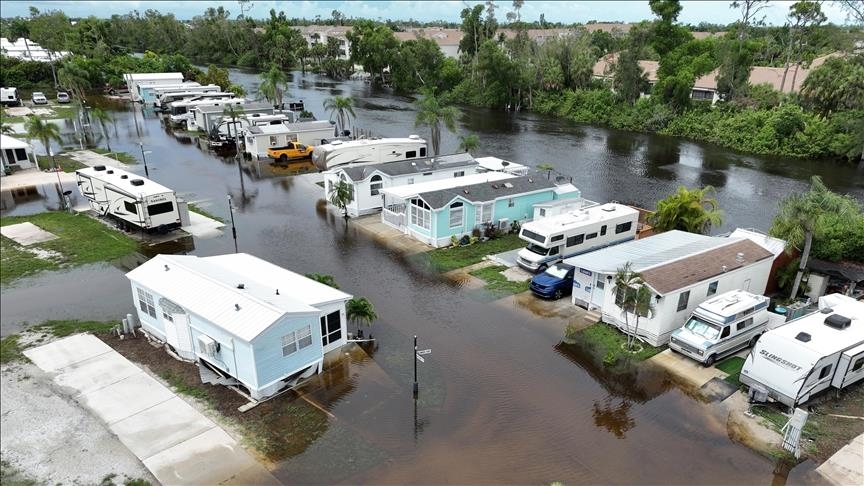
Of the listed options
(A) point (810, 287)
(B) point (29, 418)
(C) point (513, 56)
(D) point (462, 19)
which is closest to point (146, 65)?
(D) point (462, 19)

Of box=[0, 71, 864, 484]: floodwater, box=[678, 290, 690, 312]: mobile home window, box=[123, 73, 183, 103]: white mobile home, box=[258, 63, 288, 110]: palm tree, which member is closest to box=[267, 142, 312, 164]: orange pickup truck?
box=[0, 71, 864, 484]: floodwater

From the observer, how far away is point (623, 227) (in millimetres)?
24656

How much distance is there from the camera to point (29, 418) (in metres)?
12.7

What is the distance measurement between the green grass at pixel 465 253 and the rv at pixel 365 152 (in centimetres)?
1390

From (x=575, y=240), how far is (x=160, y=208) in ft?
61.7

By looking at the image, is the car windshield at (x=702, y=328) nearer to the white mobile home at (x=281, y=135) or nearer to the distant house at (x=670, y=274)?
the distant house at (x=670, y=274)

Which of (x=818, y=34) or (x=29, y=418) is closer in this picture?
(x=29, y=418)

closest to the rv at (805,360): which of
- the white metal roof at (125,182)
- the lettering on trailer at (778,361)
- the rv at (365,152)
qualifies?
the lettering on trailer at (778,361)

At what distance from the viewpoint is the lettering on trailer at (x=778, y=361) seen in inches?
548

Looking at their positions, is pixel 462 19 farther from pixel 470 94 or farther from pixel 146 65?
pixel 146 65

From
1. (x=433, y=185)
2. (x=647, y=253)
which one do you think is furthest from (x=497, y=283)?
(x=433, y=185)

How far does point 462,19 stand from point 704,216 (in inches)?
2642

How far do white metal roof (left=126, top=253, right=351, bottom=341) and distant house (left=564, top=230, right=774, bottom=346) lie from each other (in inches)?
343

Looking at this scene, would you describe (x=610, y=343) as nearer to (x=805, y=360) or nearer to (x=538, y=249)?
(x=805, y=360)
